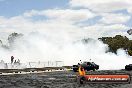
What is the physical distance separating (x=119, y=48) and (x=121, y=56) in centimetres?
2400

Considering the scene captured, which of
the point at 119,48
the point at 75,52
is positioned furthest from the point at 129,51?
the point at 75,52

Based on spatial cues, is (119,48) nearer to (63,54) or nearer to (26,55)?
(63,54)

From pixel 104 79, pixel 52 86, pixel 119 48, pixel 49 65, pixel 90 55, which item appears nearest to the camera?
pixel 104 79

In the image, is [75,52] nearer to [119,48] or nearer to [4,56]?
[119,48]

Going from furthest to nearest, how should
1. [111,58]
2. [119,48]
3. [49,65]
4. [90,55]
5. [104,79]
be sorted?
[119,48] < [90,55] < [111,58] < [49,65] < [104,79]

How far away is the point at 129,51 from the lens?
140875mm

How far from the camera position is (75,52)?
150375 millimetres

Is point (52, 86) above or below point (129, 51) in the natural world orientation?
below

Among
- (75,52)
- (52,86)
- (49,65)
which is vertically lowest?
(52,86)

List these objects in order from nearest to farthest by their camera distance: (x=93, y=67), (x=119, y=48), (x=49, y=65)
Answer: (x=93, y=67) → (x=49, y=65) → (x=119, y=48)

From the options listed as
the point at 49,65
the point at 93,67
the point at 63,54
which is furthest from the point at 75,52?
the point at 93,67

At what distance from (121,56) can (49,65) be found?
4685 centimetres

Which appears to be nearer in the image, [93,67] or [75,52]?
[93,67]

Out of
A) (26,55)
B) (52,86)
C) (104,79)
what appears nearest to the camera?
(104,79)
